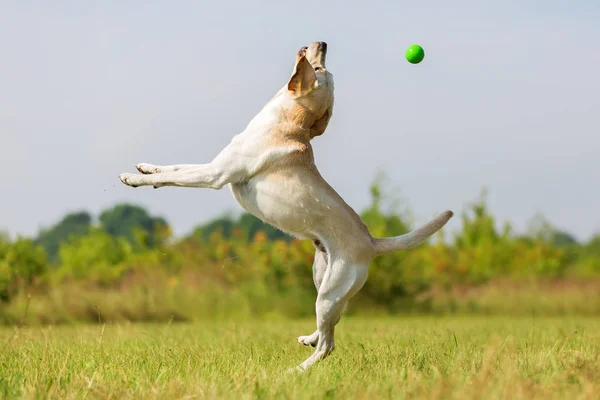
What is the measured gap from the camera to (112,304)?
41.2 feet

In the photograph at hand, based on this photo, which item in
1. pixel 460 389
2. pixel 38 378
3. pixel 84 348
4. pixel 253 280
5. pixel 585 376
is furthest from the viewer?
pixel 253 280

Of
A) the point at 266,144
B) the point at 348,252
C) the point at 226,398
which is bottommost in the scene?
the point at 226,398

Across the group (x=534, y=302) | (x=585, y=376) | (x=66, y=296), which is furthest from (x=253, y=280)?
(x=585, y=376)

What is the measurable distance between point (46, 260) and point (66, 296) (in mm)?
1923

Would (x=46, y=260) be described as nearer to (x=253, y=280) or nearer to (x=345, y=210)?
(x=253, y=280)

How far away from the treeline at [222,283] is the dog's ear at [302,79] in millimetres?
5386

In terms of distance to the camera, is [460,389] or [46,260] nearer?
[460,389]

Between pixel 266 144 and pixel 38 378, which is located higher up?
pixel 266 144

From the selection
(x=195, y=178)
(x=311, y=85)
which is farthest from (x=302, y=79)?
(x=195, y=178)

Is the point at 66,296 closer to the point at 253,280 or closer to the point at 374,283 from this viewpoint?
the point at 253,280

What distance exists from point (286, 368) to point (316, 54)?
7.56 ft

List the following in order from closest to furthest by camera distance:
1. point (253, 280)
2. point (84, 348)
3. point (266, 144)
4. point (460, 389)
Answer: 1. point (460, 389)
2. point (266, 144)
3. point (84, 348)
4. point (253, 280)

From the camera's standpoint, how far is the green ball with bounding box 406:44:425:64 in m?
6.04

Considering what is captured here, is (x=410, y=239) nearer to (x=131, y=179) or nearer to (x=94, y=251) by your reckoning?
(x=131, y=179)
